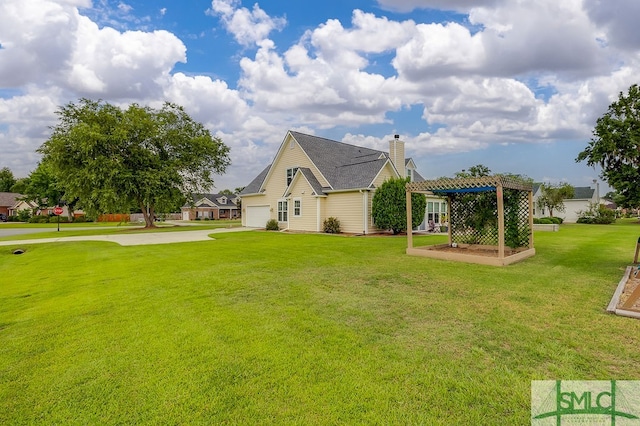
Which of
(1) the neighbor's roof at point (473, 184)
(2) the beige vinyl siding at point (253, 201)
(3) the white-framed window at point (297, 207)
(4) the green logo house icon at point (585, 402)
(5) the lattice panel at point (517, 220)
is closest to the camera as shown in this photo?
(4) the green logo house icon at point (585, 402)

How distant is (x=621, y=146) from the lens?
724 cm

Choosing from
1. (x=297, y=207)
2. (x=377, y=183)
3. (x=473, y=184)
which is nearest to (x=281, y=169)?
(x=297, y=207)

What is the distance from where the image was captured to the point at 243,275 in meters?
7.46

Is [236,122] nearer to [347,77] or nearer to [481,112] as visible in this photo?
[347,77]

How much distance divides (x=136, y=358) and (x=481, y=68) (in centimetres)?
1758

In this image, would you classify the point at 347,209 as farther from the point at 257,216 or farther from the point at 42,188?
the point at 42,188

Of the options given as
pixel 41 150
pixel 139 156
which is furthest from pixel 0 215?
pixel 139 156

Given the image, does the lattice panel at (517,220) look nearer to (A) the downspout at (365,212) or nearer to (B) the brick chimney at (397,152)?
(A) the downspout at (365,212)

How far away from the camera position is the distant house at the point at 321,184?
20094mm

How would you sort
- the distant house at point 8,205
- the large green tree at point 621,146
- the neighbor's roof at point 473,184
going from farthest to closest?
1. the distant house at point 8,205
2. the neighbor's roof at point 473,184
3. the large green tree at point 621,146

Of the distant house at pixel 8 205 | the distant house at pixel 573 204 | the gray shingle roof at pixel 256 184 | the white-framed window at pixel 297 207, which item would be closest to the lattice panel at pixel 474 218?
the white-framed window at pixel 297 207

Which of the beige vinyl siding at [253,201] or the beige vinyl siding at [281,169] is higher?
the beige vinyl siding at [281,169]

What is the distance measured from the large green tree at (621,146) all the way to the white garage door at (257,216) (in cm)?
2151

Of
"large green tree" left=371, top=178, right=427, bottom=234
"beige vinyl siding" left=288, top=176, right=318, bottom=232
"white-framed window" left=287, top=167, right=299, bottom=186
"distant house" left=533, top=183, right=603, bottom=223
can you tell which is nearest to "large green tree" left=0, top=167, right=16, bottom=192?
"white-framed window" left=287, top=167, right=299, bottom=186
